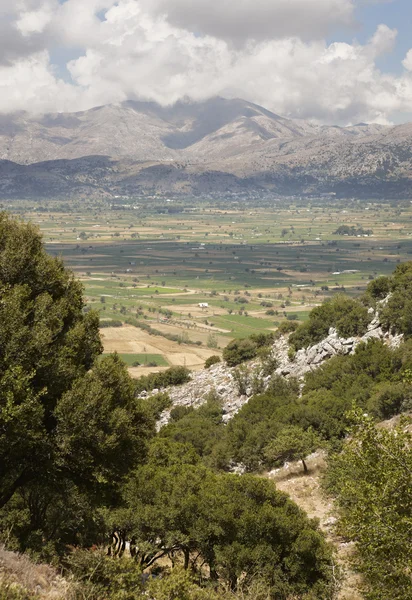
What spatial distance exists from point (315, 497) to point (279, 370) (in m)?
28.2

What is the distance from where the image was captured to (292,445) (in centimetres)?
3666

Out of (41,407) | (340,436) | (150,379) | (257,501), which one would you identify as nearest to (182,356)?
(150,379)

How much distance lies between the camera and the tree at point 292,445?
36625mm

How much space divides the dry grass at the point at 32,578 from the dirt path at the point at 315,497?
10156 millimetres

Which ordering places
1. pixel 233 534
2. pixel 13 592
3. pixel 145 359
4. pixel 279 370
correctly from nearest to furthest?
pixel 13 592 < pixel 233 534 < pixel 279 370 < pixel 145 359

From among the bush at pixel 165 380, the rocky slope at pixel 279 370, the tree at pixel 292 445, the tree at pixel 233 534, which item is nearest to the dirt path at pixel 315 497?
the tree at pixel 292 445

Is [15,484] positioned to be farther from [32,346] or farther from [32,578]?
[32,346]

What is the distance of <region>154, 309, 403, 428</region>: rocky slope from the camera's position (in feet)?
177

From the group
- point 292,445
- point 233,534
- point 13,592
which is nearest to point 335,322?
point 292,445

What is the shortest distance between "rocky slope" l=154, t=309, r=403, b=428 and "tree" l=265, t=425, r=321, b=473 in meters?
13.5

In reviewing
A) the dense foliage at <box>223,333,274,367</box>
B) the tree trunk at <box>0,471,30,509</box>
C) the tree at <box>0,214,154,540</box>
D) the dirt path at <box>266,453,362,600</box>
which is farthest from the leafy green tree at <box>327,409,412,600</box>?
the dense foliage at <box>223,333,274,367</box>

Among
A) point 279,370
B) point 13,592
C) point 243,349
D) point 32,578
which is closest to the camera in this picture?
point 13,592

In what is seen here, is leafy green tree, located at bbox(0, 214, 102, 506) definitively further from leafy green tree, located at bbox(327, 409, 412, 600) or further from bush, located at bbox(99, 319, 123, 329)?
bush, located at bbox(99, 319, 123, 329)

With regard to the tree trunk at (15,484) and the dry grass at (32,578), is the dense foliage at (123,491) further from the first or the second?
the dry grass at (32,578)
